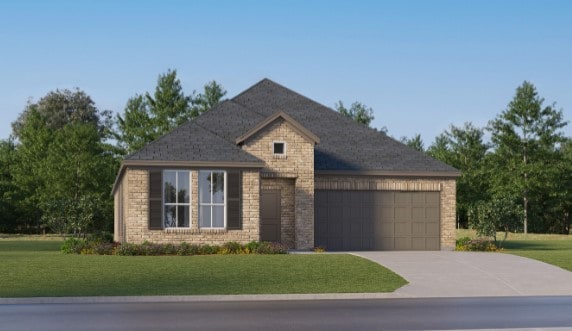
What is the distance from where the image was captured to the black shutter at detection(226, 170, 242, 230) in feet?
95.8

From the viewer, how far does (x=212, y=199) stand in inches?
1155

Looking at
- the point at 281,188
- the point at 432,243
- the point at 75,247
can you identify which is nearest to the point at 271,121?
the point at 281,188

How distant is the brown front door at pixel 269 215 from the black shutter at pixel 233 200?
2.25 m

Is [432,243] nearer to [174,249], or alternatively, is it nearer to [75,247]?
[174,249]

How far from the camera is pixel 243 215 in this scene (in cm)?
2931

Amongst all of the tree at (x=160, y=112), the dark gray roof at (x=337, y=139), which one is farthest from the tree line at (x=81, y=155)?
the dark gray roof at (x=337, y=139)

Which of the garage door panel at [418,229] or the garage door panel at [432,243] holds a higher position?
the garage door panel at [418,229]

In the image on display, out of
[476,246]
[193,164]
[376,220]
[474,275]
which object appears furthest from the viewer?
[376,220]

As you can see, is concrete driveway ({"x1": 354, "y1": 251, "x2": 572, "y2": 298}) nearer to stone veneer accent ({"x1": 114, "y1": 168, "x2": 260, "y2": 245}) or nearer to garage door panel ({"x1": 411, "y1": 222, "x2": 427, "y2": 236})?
stone veneer accent ({"x1": 114, "y1": 168, "x2": 260, "y2": 245})

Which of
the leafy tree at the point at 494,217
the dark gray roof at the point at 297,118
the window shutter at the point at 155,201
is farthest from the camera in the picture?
the leafy tree at the point at 494,217

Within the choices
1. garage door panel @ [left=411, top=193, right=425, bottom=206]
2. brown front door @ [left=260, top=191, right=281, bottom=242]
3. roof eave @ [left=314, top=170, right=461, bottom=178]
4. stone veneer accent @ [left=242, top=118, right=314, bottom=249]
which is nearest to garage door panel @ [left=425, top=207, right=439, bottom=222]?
garage door panel @ [left=411, top=193, right=425, bottom=206]

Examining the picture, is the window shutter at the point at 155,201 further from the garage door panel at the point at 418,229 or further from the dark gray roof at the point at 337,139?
the garage door panel at the point at 418,229

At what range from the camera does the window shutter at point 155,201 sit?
2877cm

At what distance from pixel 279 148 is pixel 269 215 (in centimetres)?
269
